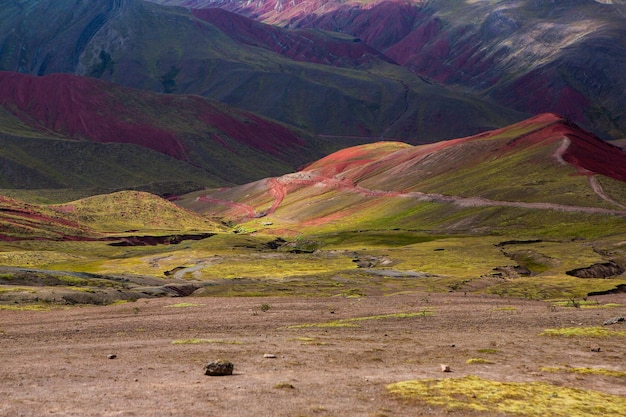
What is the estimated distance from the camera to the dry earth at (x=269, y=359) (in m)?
22.0

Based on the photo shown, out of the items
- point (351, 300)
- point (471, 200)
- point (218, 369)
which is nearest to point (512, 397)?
point (218, 369)

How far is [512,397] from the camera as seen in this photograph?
23.2 m

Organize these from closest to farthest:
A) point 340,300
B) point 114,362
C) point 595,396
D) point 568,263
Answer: point 595,396 → point 114,362 → point 340,300 → point 568,263

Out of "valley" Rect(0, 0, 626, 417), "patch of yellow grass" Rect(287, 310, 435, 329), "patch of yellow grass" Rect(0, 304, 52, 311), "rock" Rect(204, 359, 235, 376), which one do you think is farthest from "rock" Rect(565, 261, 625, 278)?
"rock" Rect(204, 359, 235, 376)

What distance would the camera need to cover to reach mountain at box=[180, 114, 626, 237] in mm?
124375

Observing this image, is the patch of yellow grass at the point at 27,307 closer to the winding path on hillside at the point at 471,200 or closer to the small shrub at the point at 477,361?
the small shrub at the point at 477,361

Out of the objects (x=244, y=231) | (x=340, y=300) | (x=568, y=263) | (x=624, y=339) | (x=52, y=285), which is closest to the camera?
(x=624, y=339)

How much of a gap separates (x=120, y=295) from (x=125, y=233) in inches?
3268

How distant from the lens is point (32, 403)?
21.4 meters

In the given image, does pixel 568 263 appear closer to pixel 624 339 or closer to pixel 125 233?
pixel 624 339

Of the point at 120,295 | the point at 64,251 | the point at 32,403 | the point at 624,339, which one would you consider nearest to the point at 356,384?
the point at 32,403

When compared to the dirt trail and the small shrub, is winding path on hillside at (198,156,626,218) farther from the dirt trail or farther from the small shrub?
the small shrub

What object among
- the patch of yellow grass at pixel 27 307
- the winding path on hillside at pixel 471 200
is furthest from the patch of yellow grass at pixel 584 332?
the winding path on hillside at pixel 471 200

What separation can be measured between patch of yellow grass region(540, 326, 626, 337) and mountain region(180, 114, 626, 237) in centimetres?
7512
